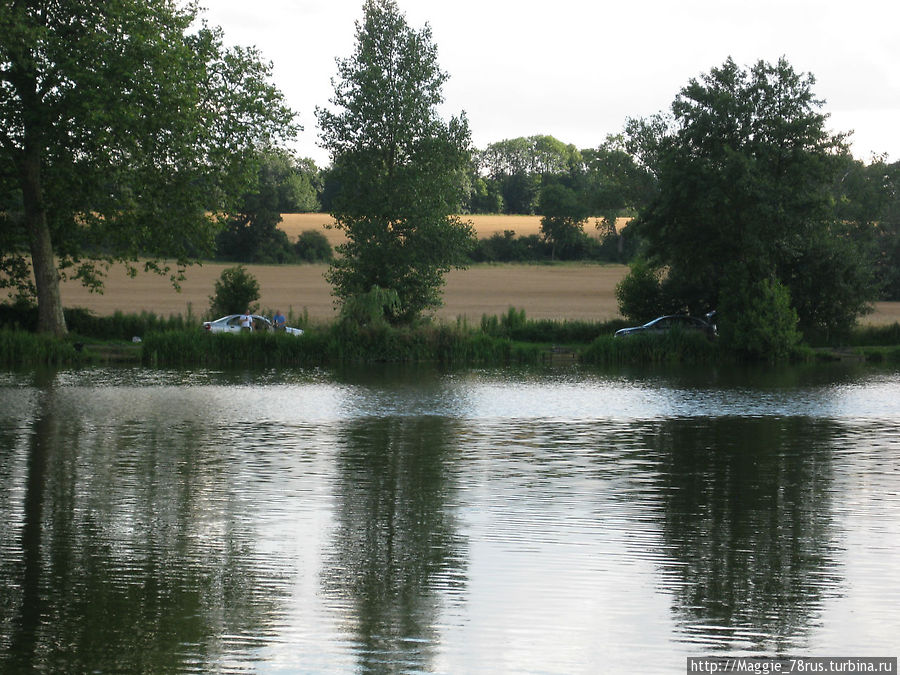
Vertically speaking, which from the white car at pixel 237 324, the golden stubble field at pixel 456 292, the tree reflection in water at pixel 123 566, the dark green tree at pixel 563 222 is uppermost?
the dark green tree at pixel 563 222

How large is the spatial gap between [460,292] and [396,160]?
4191cm

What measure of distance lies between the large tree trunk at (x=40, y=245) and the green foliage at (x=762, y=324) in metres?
24.9

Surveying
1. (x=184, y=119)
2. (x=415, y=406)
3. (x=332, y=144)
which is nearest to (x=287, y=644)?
(x=415, y=406)

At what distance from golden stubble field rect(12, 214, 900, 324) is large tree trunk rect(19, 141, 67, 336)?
13.3 m

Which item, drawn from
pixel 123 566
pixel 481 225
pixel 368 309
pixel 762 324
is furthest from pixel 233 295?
pixel 481 225

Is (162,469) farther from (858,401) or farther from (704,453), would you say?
(858,401)

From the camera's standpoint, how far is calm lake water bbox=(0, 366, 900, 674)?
8211 mm

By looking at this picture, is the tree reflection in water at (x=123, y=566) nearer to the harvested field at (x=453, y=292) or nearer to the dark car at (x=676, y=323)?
the dark car at (x=676, y=323)

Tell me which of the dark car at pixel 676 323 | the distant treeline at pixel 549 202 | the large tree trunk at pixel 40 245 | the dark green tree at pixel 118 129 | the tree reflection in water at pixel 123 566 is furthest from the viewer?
the distant treeline at pixel 549 202

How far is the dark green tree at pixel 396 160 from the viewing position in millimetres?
44844

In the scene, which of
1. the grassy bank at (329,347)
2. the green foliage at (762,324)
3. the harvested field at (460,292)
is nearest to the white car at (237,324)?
the grassy bank at (329,347)

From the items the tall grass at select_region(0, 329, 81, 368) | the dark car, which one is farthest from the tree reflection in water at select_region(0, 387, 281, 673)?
the dark car

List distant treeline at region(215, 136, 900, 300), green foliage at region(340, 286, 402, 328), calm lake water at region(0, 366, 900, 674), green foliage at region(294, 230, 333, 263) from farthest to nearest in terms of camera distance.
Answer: green foliage at region(294, 230, 333, 263) < distant treeline at region(215, 136, 900, 300) < green foliage at region(340, 286, 402, 328) < calm lake water at region(0, 366, 900, 674)

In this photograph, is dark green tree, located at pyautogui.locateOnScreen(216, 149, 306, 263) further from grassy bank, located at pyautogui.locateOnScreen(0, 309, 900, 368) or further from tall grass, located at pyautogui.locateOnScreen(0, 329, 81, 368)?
tall grass, located at pyautogui.locateOnScreen(0, 329, 81, 368)
